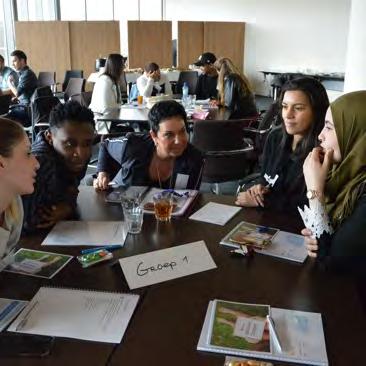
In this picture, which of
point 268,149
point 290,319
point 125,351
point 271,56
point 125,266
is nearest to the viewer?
point 125,351

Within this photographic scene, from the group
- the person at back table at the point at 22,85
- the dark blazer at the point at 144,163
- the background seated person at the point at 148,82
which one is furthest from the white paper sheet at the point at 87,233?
the person at back table at the point at 22,85

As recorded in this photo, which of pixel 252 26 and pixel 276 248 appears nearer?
pixel 276 248

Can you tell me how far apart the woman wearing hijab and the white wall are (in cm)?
951

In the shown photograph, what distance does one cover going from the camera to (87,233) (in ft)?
5.51

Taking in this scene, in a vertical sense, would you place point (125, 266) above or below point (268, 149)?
below

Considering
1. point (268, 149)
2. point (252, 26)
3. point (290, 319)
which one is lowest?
point (290, 319)

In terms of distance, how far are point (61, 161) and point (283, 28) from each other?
10.4 meters

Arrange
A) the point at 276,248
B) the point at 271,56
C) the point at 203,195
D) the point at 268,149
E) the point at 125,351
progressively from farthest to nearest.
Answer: the point at 271,56 → the point at 268,149 → the point at 203,195 → the point at 276,248 → the point at 125,351

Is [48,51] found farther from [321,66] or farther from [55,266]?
[55,266]

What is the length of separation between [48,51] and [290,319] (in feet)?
32.9

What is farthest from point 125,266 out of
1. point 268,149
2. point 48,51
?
point 48,51

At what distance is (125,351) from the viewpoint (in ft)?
3.37

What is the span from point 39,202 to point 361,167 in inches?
47.1

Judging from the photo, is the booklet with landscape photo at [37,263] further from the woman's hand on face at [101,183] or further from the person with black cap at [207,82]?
the person with black cap at [207,82]
